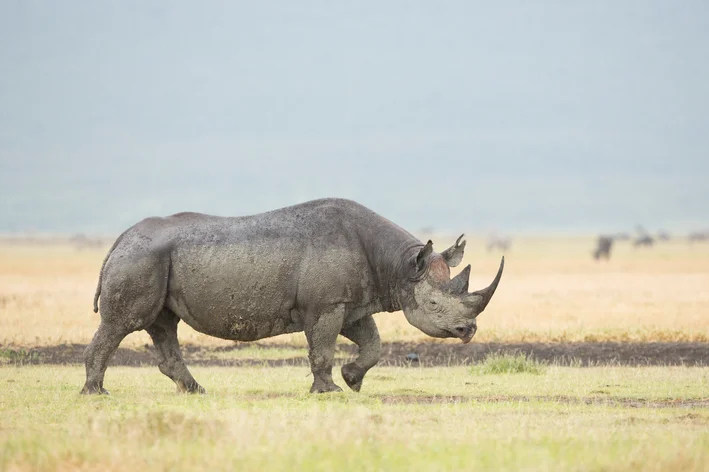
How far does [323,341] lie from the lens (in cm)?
1445

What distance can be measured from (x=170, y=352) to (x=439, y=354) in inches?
320

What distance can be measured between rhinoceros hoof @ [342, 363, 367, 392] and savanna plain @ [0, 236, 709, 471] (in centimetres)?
33

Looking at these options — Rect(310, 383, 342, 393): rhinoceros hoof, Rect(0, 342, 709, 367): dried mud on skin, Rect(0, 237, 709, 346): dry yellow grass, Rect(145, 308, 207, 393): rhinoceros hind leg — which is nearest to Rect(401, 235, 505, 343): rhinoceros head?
Rect(310, 383, 342, 393): rhinoceros hoof

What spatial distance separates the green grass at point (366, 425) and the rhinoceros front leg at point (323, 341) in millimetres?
401

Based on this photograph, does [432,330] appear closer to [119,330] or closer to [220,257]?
[220,257]

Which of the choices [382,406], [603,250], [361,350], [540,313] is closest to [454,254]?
[361,350]

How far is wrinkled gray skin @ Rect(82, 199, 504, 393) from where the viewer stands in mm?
14438

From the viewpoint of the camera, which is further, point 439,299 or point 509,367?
point 509,367

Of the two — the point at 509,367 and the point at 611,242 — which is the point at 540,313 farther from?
the point at 611,242

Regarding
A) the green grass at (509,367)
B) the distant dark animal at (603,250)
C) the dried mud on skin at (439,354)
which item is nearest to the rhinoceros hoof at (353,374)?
the green grass at (509,367)

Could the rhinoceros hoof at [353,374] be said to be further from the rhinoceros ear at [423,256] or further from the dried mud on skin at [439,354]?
the dried mud on skin at [439,354]

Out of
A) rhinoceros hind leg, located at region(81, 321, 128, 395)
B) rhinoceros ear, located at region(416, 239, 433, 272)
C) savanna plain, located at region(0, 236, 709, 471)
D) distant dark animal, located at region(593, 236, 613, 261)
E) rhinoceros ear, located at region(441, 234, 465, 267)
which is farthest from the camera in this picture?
distant dark animal, located at region(593, 236, 613, 261)

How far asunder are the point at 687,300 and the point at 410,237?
21638 mm

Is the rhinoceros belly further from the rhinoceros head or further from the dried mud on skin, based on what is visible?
the dried mud on skin
